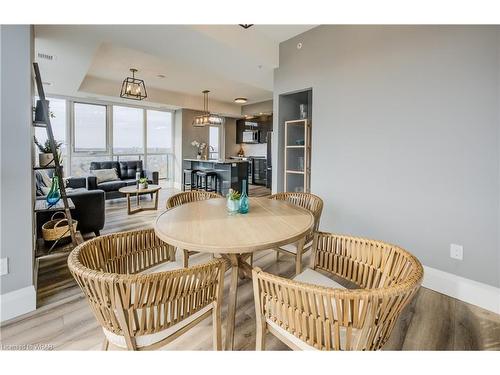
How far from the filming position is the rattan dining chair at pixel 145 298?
3.35ft

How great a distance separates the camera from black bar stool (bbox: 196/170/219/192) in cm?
691

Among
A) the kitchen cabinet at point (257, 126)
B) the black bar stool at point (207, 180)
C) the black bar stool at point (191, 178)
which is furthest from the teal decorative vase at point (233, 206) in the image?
the kitchen cabinet at point (257, 126)

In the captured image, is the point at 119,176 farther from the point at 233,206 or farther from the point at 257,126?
the point at 233,206

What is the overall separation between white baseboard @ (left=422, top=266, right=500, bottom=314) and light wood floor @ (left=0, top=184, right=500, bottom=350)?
0.20 ft

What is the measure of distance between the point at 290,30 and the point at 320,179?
1927mm

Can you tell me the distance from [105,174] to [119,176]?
416 mm

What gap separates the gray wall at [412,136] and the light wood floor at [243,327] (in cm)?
40

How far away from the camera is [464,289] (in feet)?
7.31

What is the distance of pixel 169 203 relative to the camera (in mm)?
2543

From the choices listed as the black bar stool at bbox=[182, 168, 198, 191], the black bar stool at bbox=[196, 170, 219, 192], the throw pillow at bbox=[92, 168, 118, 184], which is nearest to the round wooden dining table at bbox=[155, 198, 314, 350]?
the black bar stool at bbox=[196, 170, 219, 192]
